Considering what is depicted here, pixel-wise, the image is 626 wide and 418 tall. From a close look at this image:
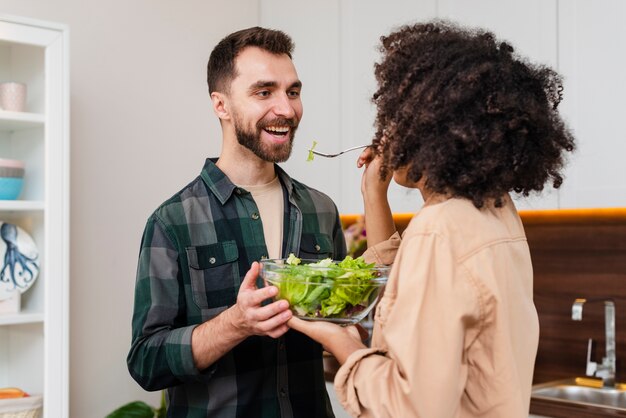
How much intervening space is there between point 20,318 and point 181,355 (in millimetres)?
1205

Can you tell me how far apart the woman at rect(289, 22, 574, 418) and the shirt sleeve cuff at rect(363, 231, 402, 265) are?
1.29 feet

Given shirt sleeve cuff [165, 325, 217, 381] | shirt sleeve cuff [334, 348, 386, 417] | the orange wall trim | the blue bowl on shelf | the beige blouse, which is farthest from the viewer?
the orange wall trim

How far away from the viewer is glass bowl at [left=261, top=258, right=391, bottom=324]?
1.36 metres

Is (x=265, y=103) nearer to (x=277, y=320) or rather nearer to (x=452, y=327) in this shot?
(x=277, y=320)

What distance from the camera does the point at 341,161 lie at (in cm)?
331

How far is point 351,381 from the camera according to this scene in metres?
1.19

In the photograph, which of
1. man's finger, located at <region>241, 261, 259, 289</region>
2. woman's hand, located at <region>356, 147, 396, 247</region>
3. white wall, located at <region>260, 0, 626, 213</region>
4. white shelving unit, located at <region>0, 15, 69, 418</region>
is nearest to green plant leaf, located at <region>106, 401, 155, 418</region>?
white shelving unit, located at <region>0, 15, 69, 418</region>

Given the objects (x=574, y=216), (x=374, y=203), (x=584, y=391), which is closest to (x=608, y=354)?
(x=584, y=391)

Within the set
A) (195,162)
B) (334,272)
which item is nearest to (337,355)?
(334,272)

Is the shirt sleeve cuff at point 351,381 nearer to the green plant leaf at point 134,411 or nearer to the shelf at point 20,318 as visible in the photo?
the shelf at point 20,318

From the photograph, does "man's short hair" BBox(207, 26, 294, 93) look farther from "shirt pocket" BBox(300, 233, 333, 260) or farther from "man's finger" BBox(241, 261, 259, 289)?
"man's finger" BBox(241, 261, 259, 289)

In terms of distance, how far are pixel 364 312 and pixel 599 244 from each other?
5.76 feet

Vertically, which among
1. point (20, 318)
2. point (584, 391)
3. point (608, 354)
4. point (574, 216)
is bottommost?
point (584, 391)

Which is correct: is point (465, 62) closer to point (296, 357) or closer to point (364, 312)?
point (364, 312)
